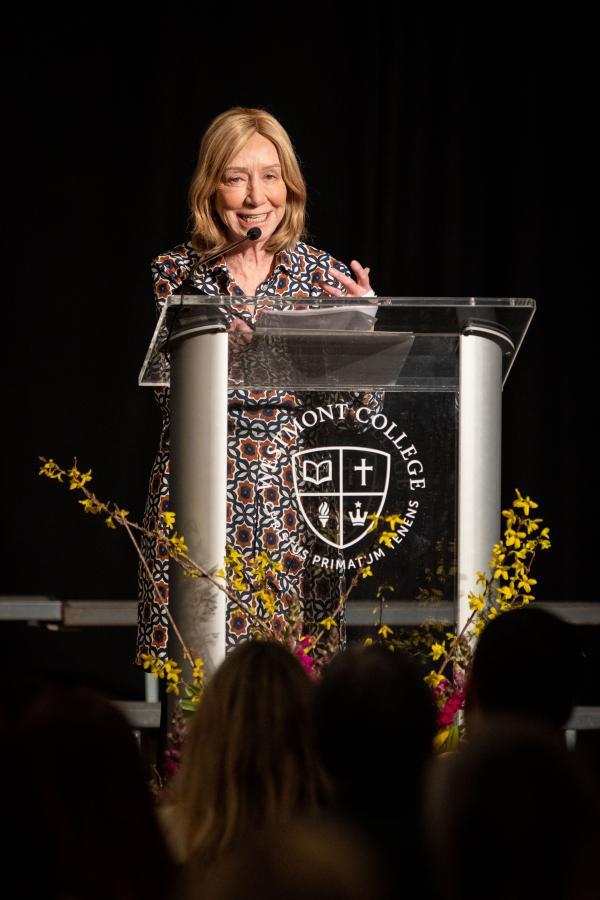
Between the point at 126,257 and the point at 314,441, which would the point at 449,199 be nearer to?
the point at 126,257

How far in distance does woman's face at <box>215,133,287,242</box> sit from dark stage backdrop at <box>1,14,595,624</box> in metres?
2.05

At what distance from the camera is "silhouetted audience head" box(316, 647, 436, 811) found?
50.9 inches

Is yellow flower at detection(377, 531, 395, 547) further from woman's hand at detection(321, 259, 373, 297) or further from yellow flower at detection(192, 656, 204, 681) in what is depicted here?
woman's hand at detection(321, 259, 373, 297)

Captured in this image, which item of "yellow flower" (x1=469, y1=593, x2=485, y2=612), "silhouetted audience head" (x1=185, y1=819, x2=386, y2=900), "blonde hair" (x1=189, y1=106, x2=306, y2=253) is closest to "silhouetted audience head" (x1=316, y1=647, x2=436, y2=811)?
"silhouetted audience head" (x1=185, y1=819, x2=386, y2=900)

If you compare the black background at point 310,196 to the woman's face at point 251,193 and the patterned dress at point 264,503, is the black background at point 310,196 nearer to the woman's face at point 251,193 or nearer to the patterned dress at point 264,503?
the woman's face at point 251,193

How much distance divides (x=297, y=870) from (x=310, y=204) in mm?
4368

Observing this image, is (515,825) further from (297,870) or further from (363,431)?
(363,431)

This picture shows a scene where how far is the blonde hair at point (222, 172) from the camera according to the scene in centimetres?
295

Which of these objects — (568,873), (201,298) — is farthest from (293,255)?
(568,873)

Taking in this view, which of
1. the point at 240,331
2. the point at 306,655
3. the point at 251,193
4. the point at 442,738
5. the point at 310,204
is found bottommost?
the point at 442,738

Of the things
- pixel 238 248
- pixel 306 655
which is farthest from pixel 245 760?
pixel 238 248

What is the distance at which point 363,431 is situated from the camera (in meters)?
2.22

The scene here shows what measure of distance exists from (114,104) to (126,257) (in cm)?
57

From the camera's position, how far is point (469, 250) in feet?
16.7
